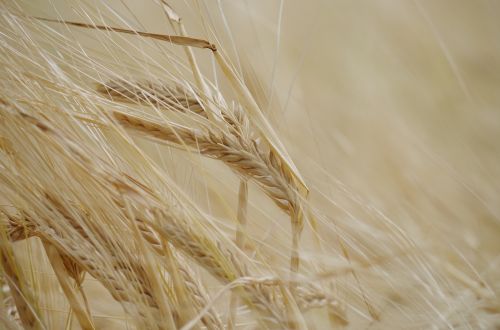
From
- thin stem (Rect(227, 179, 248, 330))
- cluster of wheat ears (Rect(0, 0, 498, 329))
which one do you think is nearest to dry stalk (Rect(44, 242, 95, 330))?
cluster of wheat ears (Rect(0, 0, 498, 329))

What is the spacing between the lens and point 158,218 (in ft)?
1.02

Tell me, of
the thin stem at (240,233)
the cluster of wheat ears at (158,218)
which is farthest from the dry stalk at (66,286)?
the thin stem at (240,233)

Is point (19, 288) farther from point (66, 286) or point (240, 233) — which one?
point (240, 233)

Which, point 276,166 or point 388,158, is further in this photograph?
point 388,158

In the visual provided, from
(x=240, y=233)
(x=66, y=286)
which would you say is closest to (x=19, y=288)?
(x=66, y=286)

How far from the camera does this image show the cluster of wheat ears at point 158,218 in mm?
317

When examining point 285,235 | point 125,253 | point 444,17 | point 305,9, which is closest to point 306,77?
point 305,9

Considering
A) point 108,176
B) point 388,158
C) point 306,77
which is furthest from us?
point 306,77

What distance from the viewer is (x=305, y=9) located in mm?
1087

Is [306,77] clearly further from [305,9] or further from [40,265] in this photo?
[40,265]

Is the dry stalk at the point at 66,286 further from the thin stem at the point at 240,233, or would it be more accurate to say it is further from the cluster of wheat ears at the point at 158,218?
the thin stem at the point at 240,233

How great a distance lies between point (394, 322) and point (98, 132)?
0.26m

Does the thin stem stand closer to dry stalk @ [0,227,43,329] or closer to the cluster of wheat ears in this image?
the cluster of wheat ears

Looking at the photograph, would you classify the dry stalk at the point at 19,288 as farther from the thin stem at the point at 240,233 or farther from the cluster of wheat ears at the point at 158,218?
the thin stem at the point at 240,233
